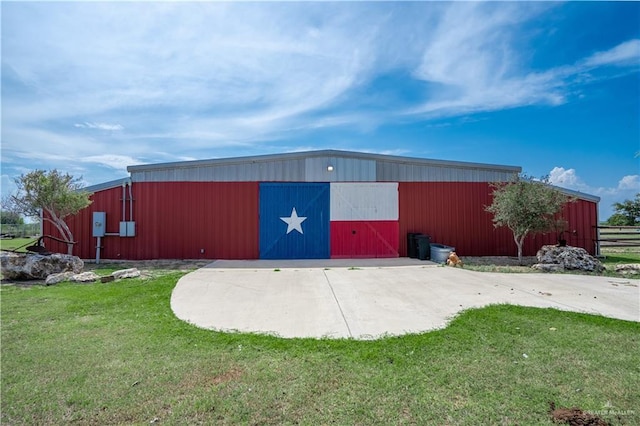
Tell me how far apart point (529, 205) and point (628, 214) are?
21.4 m

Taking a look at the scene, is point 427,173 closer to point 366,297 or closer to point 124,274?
point 366,297

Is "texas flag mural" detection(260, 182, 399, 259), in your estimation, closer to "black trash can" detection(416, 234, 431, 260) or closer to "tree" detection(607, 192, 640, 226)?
"black trash can" detection(416, 234, 431, 260)

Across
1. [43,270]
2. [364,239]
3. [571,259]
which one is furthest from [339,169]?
[43,270]

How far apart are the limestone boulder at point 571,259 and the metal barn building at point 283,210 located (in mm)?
2476

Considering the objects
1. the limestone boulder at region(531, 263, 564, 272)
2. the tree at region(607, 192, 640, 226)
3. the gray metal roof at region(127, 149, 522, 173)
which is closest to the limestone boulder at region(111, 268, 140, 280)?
the gray metal roof at region(127, 149, 522, 173)

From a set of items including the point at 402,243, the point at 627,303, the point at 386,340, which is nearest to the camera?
the point at 386,340

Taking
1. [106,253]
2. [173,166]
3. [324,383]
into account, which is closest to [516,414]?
[324,383]

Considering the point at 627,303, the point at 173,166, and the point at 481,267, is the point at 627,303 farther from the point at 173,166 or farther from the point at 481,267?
the point at 173,166

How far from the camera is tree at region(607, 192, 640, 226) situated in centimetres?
2288

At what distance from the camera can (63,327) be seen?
393 centimetres

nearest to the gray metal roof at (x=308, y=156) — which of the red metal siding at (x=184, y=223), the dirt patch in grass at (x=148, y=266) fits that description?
the red metal siding at (x=184, y=223)

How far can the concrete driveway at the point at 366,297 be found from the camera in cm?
412

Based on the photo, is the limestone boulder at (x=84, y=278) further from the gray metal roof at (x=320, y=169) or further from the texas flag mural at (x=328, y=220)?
the texas flag mural at (x=328, y=220)

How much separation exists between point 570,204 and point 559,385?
12.5m
